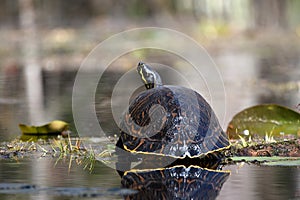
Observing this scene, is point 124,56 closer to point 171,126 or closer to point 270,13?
point 270,13

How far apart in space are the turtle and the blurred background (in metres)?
1.33

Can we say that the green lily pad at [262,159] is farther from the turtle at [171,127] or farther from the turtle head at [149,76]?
the turtle head at [149,76]

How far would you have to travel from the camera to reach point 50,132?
25.1 ft

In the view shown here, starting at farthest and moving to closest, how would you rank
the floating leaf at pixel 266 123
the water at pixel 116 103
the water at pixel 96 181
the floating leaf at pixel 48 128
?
the floating leaf at pixel 48 128
the floating leaf at pixel 266 123
the water at pixel 116 103
the water at pixel 96 181

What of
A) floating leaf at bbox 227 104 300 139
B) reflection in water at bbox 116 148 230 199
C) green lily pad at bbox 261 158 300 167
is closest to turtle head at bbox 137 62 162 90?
reflection in water at bbox 116 148 230 199

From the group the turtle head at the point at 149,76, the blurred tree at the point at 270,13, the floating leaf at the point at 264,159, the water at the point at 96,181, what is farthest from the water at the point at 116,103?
the blurred tree at the point at 270,13

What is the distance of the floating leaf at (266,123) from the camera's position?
739 centimetres

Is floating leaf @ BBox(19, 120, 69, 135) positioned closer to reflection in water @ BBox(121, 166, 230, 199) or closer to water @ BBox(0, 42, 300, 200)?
water @ BBox(0, 42, 300, 200)

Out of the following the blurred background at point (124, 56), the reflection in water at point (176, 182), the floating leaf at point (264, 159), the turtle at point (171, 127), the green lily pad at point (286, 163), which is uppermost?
the blurred background at point (124, 56)

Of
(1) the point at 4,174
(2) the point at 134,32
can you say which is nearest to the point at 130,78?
(1) the point at 4,174

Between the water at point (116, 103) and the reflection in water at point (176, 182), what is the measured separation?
77 mm

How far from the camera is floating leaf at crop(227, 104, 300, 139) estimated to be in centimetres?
739

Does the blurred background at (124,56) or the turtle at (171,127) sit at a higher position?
the blurred background at (124,56)

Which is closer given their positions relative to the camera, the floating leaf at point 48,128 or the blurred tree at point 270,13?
the floating leaf at point 48,128
